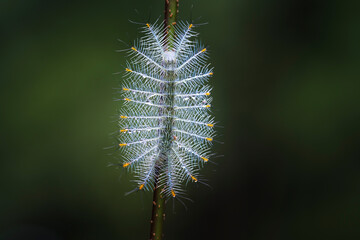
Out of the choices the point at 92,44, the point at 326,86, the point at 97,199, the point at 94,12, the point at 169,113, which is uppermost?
the point at 94,12

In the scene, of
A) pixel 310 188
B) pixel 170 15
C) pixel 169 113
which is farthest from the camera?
pixel 310 188

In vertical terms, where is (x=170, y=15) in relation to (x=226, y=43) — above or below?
below

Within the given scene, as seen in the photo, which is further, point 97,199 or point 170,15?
point 97,199

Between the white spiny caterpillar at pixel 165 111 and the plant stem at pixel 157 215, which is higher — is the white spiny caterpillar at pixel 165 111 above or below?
above

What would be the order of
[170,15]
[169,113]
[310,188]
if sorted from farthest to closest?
[310,188], [169,113], [170,15]

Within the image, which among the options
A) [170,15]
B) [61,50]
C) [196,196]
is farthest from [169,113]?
[61,50]

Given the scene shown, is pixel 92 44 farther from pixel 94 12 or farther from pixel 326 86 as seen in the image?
pixel 326 86

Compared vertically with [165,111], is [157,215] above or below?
below

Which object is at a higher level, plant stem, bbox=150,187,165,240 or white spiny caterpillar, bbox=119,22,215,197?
white spiny caterpillar, bbox=119,22,215,197
